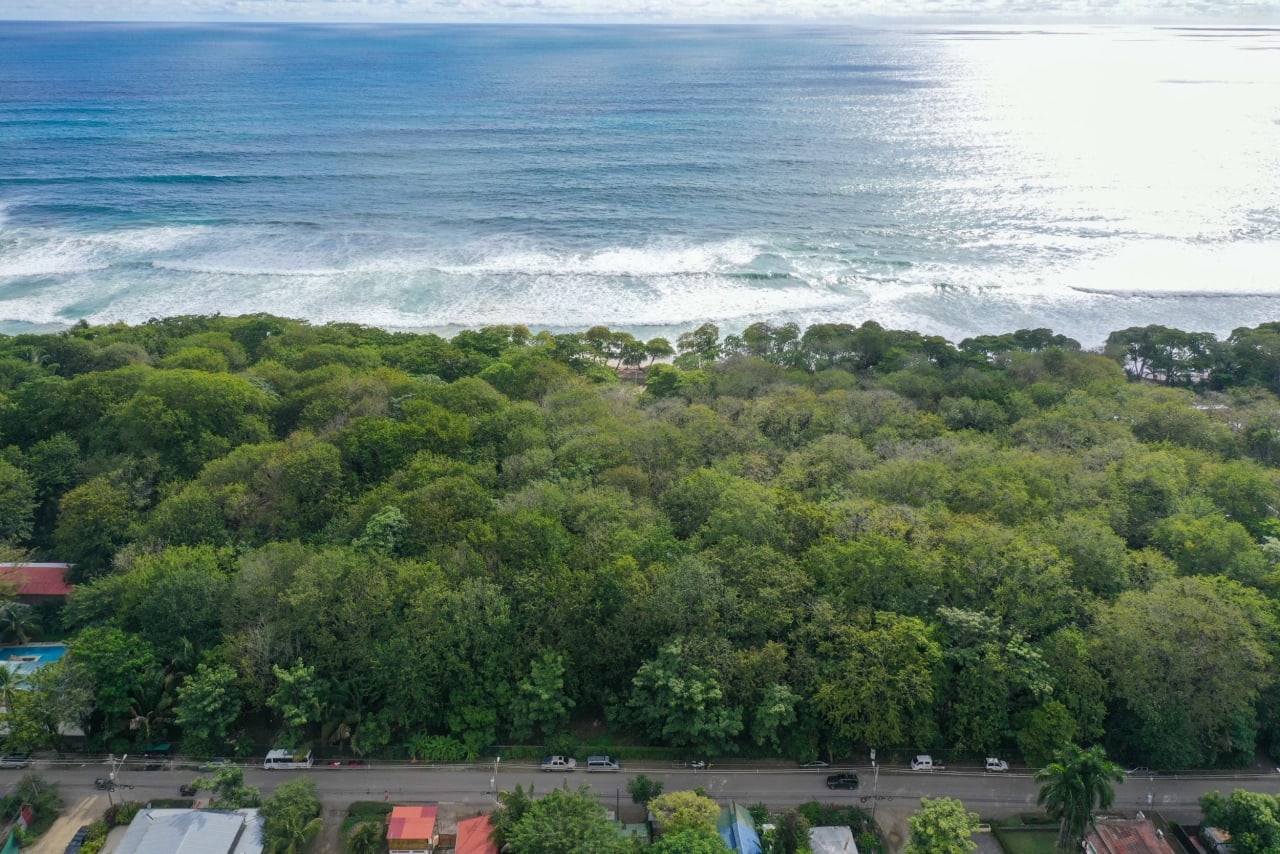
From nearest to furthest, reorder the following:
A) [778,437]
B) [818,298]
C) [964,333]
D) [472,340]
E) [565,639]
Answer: [565,639] < [778,437] < [472,340] < [964,333] < [818,298]

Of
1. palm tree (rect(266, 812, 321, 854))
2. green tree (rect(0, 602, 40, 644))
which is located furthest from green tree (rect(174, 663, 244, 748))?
green tree (rect(0, 602, 40, 644))

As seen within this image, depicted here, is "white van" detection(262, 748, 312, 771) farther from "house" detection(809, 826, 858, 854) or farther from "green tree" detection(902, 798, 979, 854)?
"green tree" detection(902, 798, 979, 854)

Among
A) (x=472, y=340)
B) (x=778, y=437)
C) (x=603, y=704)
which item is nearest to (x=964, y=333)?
(x=778, y=437)

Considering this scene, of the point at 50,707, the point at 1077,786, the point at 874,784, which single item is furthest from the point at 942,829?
the point at 50,707

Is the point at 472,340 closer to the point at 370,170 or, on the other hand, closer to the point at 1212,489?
the point at 1212,489

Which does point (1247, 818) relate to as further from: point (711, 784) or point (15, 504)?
point (15, 504)

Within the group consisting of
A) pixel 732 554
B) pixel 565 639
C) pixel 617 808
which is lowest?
pixel 617 808
